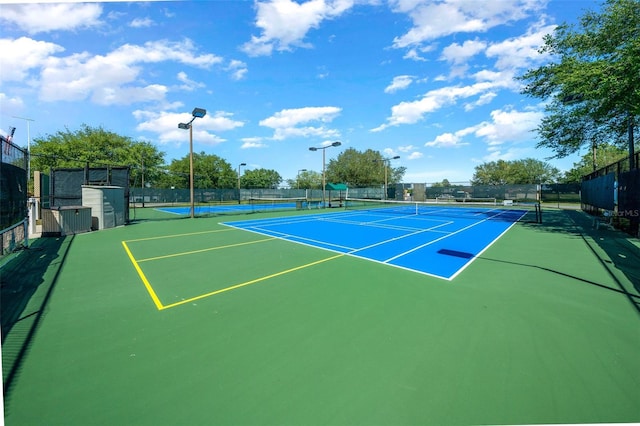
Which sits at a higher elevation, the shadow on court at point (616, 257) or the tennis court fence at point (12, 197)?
the tennis court fence at point (12, 197)

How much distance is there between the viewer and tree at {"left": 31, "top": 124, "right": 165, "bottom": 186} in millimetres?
42125

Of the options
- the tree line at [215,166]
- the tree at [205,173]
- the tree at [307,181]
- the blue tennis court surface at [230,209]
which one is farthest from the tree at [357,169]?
the blue tennis court surface at [230,209]

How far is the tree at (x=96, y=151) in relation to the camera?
42.1 m

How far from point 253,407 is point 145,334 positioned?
8.20 feet

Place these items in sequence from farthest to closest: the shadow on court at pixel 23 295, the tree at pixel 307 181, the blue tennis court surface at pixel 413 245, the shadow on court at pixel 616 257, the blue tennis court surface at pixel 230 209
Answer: the tree at pixel 307 181 < the blue tennis court surface at pixel 230 209 < the blue tennis court surface at pixel 413 245 < the shadow on court at pixel 616 257 < the shadow on court at pixel 23 295

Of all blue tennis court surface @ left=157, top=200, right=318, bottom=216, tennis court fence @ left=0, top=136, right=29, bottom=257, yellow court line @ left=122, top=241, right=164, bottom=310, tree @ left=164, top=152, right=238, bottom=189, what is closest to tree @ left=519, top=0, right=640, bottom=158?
yellow court line @ left=122, top=241, right=164, bottom=310

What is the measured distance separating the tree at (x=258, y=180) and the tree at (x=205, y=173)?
11.2 ft

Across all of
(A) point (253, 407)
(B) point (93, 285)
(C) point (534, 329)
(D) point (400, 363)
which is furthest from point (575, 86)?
(B) point (93, 285)

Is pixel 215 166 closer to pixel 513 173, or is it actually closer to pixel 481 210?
pixel 481 210

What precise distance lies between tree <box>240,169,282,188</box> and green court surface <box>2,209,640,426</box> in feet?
213

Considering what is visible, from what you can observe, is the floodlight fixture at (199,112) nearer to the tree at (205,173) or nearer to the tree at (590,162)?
the tree at (205,173)

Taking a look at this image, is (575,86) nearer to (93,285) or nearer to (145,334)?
(145,334)

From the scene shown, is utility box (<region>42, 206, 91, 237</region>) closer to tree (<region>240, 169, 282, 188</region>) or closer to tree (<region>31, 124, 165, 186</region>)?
tree (<region>31, 124, 165, 186</region>)

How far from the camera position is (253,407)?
2.90 meters
